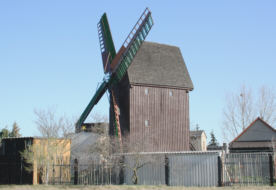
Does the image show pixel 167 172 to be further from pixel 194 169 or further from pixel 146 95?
pixel 146 95

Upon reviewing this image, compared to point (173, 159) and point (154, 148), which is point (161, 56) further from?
point (173, 159)

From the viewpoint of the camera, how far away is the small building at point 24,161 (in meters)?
27.1

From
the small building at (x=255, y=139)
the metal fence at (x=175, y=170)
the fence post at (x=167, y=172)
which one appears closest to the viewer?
the metal fence at (x=175, y=170)

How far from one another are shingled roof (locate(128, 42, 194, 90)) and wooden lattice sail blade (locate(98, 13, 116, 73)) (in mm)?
2448

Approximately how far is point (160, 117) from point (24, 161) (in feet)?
36.9

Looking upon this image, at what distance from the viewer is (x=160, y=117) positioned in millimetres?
32469

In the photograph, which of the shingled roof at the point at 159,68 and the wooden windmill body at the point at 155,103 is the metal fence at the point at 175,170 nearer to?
the wooden windmill body at the point at 155,103

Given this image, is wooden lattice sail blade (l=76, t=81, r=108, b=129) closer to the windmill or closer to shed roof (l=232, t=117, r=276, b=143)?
the windmill

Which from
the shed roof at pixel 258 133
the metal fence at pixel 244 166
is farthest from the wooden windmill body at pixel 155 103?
the metal fence at pixel 244 166

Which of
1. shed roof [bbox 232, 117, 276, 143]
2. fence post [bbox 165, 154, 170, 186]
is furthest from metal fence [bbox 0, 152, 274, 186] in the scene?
shed roof [bbox 232, 117, 276, 143]

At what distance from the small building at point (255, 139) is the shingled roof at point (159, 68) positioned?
6.82 metres

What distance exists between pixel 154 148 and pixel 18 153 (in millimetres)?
10360

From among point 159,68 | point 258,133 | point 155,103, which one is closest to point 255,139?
point 258,133

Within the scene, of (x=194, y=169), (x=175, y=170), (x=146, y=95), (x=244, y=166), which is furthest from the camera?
(x=146, y=95)
